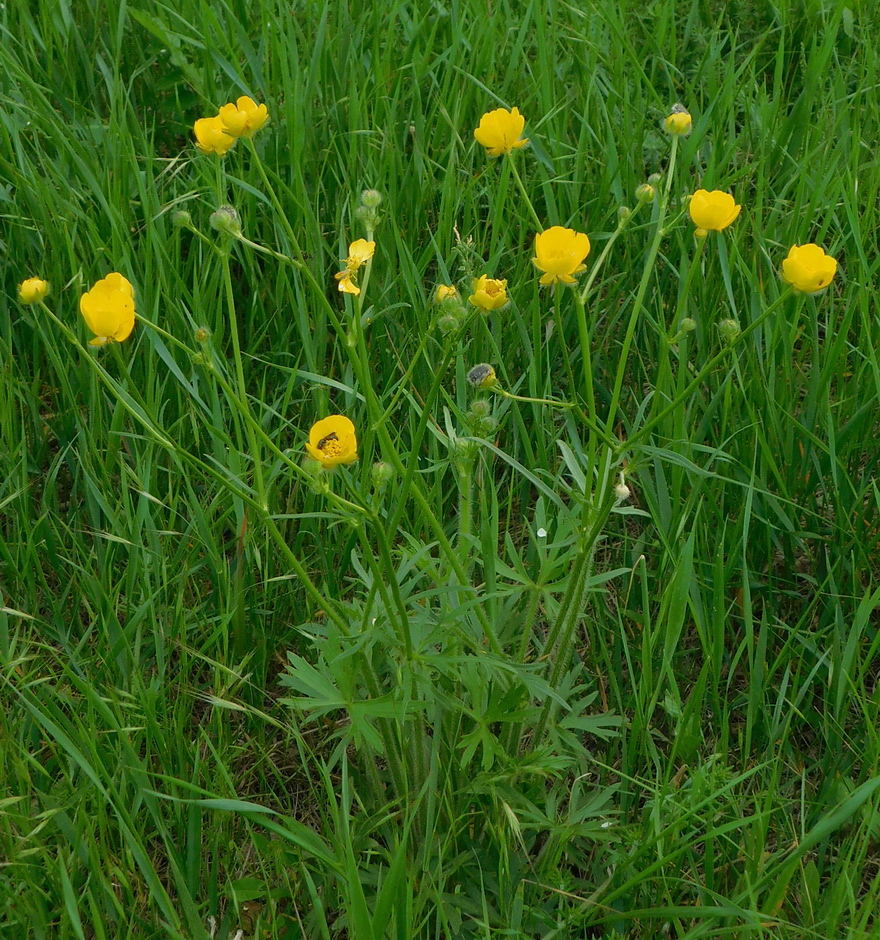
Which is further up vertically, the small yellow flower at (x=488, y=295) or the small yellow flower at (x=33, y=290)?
the small yellow flower at (x=33, y=290)

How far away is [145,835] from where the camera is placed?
5.23 ft

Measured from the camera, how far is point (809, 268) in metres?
1.27

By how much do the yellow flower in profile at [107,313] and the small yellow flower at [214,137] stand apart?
0.88ft

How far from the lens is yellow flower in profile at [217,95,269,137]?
1.38m

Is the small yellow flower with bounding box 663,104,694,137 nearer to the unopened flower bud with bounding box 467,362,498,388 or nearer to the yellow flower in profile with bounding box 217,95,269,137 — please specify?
the unopened flower bud with bounding box 467,362,498,388

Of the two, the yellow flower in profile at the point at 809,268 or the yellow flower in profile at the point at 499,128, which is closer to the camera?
the yellow flower in profile at the point at 809,268

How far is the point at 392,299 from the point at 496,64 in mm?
893

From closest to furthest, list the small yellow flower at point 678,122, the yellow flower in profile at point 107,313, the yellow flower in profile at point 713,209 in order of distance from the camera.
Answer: the yellow flower in profile at point 107,313
the yellow flower in profile at point 713,209
the small yellow flower at point 678,122

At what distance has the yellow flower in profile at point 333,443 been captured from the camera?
1.25 meters

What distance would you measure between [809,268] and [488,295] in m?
0.40

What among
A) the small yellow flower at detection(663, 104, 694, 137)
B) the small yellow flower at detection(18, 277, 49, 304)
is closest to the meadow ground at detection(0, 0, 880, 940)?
the small yellow flower at detection(18, 277, 49, 304)

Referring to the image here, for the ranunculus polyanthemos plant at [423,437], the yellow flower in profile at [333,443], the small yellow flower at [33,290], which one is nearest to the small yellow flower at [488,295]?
the ranunculus polyanthemos plant at [423,437]

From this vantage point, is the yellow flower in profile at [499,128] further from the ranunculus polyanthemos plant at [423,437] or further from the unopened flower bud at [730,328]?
the unopened flower bud at [730,328]

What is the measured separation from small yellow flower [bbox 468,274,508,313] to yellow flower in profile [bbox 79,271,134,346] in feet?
1.42
